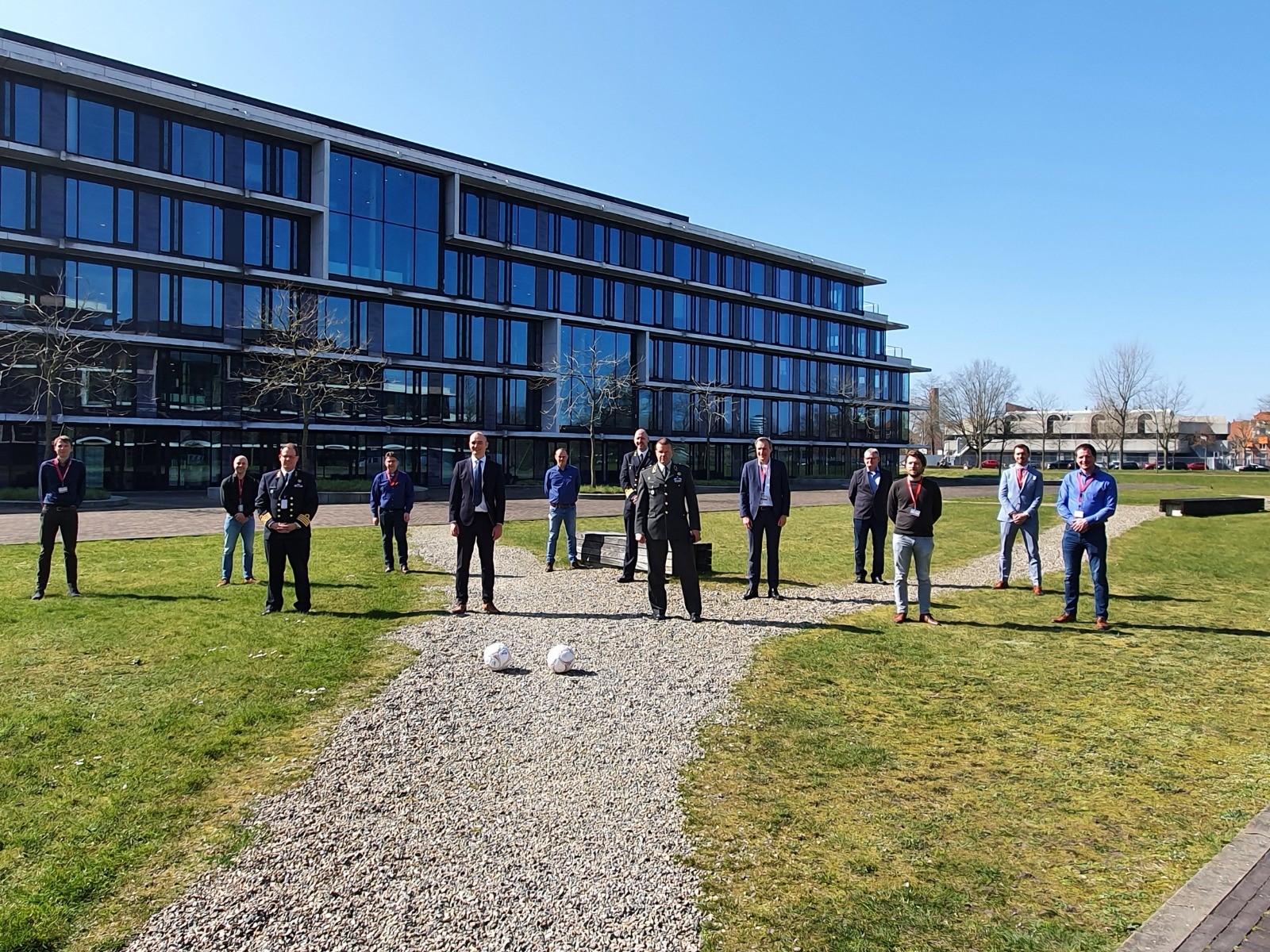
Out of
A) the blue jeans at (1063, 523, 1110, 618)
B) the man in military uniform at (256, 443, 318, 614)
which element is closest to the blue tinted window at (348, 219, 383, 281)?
the man in military uniform at (256, 443, 318, 614)

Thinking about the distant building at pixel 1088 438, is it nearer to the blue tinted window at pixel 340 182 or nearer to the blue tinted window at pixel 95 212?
the blue tinted window at pixel 340 182

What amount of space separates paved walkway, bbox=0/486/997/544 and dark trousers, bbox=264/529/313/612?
33.8ft

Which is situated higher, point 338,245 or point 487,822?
point 338,245

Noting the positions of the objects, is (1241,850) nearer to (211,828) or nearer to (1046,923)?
(1046,923)

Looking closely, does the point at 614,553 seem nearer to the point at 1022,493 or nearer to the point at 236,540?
the point at 236,540

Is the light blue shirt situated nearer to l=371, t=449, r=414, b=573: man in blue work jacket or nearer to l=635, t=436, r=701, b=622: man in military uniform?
l=635, t=436, r=701, b=622: man in military uniform

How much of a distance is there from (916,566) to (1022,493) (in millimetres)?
3617

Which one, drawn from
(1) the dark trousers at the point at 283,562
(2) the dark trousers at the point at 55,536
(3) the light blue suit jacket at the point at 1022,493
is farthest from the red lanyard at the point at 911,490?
(2) the dark trousers at the point at 55,536

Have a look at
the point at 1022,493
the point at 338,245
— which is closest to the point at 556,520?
the point at 1022,493

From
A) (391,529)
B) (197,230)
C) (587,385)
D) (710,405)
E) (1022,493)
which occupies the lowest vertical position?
(391,529)

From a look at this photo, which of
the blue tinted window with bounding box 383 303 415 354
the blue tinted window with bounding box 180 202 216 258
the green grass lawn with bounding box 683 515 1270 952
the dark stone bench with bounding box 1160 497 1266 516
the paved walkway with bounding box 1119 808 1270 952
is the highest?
the blue tinted window with bounding box 180 202 216 258

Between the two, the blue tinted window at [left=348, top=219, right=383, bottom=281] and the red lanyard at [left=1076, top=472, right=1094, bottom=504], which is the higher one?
the blue tinted window at [left=348, top=219, right=383, bottom=281]

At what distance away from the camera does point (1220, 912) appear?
10.8ft

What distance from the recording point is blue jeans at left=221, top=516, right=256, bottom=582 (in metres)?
11.2
